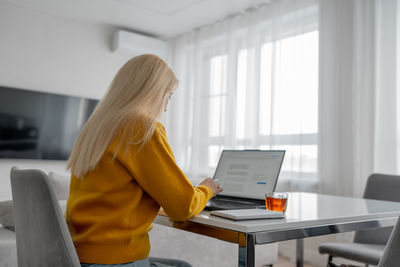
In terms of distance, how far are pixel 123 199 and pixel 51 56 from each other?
4058 millimetres

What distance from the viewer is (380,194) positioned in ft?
7.56

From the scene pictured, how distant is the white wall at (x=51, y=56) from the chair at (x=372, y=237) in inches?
142

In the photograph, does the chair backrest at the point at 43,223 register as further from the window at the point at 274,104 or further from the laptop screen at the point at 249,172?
the window at the point at 274,104

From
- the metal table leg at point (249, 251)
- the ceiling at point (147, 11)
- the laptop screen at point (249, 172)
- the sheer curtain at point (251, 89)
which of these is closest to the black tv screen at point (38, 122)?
the ceiling at point (147, 11)

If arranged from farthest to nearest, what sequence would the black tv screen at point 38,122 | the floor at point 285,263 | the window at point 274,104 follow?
the black tv screen at point 38,122 < the window at point 274,104 < the floor at point 285,263

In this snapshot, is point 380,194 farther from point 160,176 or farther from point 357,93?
point 160,176

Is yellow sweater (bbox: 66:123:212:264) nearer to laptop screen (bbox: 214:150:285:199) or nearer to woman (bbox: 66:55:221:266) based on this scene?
woman (bbox: 66:55:221:266)

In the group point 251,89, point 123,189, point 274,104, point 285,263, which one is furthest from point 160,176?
point 251,89

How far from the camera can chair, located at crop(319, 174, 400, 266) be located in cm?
206

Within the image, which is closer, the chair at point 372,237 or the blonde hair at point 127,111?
the blonde hair at point 127,111

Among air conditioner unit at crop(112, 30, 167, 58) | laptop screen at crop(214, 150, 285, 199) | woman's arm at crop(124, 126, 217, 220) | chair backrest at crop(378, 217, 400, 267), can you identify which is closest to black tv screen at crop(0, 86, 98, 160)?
air conditioner unit at crop(112, 30, 167, 58)

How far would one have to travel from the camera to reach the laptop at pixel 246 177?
59.1 inches

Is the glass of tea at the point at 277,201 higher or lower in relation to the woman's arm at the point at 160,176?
lower

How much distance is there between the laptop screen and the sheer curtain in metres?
2.18
